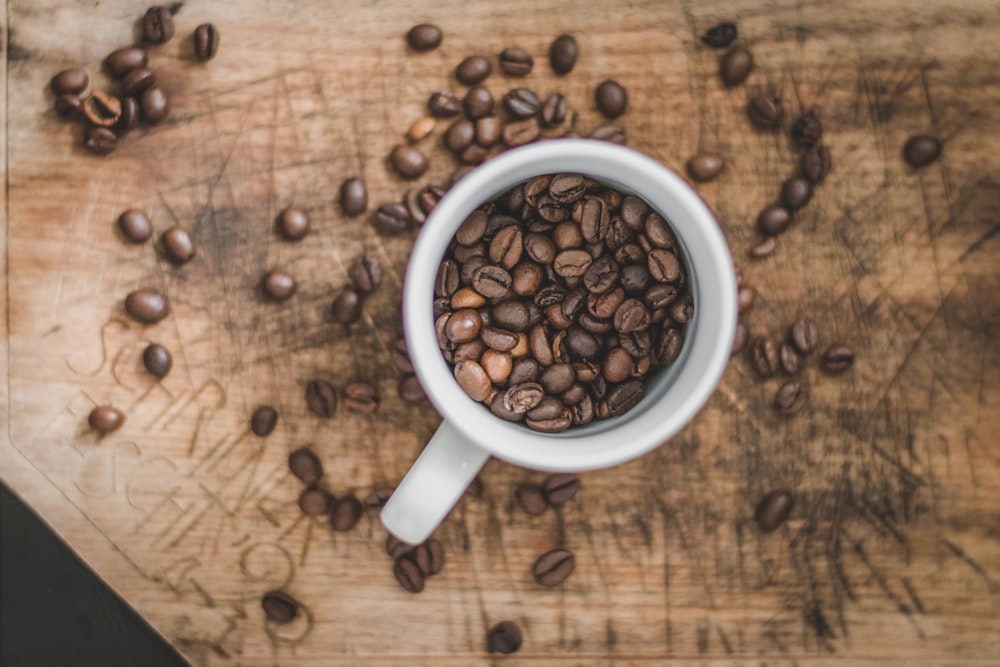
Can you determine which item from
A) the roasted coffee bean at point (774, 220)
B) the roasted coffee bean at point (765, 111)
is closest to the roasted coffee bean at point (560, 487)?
the roasted coffee bean at point (774, 220)

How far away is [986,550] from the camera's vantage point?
3.75ft

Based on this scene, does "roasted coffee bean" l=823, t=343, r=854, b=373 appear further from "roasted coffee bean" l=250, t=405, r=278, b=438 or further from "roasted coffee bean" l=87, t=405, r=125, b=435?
"roasted coffee bean" l=87, t=405, r=125, b=435

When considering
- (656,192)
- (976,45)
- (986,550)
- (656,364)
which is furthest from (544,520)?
(976,45)

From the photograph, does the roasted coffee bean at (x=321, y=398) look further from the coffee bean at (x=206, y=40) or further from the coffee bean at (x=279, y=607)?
the coffee bean at (x=206, y=40)

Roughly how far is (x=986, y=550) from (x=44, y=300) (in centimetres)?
134

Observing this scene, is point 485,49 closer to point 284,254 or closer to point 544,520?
point 284,254

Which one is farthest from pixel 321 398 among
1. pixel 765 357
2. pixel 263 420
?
pixel 765 357

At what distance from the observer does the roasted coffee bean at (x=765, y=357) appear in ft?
3.55

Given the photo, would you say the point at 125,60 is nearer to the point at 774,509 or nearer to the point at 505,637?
the point at 505,637

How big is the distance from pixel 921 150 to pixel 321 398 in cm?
86

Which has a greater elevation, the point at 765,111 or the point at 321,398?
the point at 765,111

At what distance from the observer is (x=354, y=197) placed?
3.54ft

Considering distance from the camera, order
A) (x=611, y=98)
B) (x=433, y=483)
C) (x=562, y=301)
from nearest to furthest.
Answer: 1. (x=433, y=483)
2. (x=562, y=301)
3. (x=611, y=98)

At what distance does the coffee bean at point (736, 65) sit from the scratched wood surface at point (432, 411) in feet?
0.07
